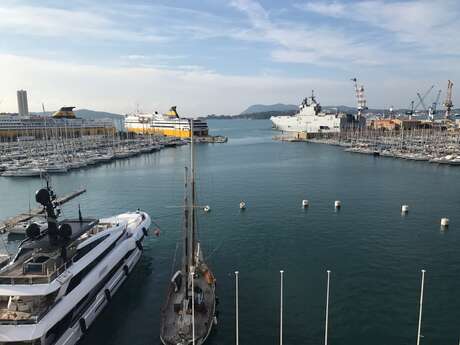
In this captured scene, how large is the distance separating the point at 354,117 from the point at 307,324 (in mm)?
158709

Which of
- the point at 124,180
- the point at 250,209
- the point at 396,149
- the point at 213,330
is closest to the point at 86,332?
the point at 213,330

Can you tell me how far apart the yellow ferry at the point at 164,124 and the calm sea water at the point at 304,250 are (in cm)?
8910

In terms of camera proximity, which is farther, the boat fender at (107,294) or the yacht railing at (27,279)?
the boat fender at (107,294)

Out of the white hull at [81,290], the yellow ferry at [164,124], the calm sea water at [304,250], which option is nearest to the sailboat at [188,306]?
the calm sea water at [304,250]

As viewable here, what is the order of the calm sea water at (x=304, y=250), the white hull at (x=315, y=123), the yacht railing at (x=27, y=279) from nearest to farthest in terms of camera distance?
the yacht railing at (x=27, y=279) < the calm sea water at (x=304, y=250) < the white hull at (x=315, y=123)

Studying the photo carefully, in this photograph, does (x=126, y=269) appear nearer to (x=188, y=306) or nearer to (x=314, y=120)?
(x=188, y=306)

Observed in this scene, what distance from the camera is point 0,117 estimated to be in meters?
141

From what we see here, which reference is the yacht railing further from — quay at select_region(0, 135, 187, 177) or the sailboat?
quay at select_region(0, 135, 187, 177)

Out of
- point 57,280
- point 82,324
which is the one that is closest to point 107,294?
point 82,324

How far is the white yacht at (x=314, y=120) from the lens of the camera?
15888 centimetres

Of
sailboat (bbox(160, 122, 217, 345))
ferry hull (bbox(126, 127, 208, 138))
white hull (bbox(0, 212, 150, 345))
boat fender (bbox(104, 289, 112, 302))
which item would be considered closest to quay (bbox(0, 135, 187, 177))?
ferry hull (bbox(126, 127, 208, 138))

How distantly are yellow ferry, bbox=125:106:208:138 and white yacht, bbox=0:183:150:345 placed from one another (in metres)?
129

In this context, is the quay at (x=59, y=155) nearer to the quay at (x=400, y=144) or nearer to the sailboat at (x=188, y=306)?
the sailboat at (x=188, y=306)

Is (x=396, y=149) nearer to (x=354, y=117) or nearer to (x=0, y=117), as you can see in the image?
(x=354, y=117)
